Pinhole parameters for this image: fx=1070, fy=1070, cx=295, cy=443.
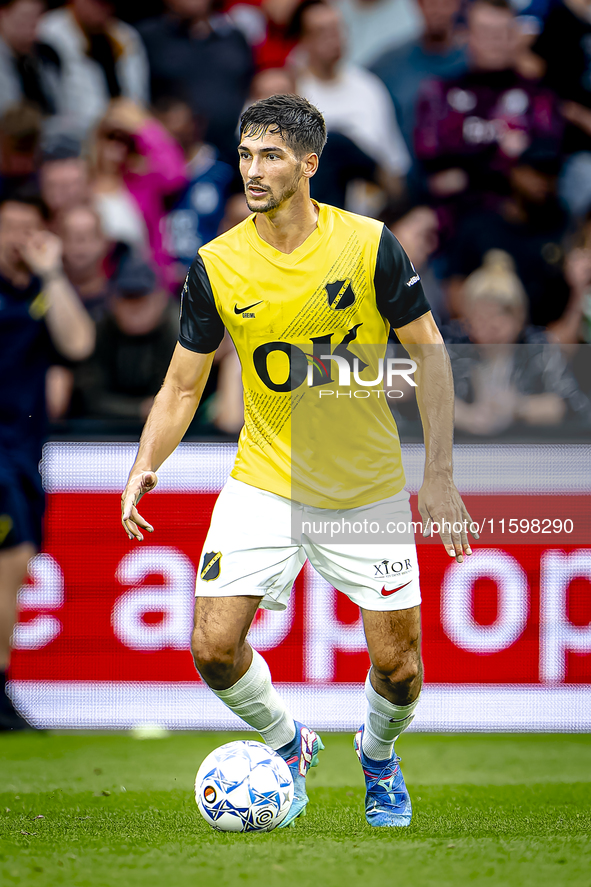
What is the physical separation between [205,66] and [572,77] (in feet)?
9.59

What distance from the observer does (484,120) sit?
8031 millimetres

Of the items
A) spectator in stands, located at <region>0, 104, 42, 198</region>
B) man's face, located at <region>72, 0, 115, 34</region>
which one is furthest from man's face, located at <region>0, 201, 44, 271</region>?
man's face, located at <region>72, 0, 115, 34</region>

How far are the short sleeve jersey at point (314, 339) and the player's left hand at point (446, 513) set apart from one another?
24 centimetres

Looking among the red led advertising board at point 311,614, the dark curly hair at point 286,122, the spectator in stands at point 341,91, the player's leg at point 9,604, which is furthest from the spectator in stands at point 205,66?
the dark curly hair at point 286,122

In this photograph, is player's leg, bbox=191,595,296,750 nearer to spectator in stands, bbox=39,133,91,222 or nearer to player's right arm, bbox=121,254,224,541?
player's right arm, bbox=121,254,224,541

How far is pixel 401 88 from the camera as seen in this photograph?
8.59 meters

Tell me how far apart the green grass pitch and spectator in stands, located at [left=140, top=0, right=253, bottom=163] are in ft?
15.8

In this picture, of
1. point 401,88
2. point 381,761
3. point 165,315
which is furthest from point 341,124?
point 381,761

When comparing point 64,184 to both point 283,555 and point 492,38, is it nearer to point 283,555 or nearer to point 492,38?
point 492,38

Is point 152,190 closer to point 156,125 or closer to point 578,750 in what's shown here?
point 156,125

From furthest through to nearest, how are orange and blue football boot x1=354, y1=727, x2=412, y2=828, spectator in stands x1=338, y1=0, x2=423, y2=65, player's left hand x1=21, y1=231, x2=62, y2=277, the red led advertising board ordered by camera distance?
spectator in stands x1=338, y1=0, x2=423, y2=65 → player's left hand x1=21, y1=231, x2=62, y2=277 → the red led advertising board → orange and blue football boot x1=354, y1=727, x2=412, y2=828

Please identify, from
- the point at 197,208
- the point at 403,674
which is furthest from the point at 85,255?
the point at 403,674

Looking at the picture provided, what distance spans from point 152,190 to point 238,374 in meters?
2.42

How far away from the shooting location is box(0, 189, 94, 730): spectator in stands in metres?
6.03
